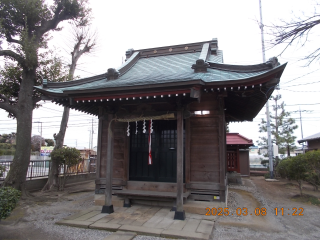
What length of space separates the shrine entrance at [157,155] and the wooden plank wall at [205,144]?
645 mm

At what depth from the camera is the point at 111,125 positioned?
6.54 m

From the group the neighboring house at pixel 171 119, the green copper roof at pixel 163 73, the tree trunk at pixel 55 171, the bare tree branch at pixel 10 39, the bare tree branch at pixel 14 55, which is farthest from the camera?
the tree trunk at pixel 55 171

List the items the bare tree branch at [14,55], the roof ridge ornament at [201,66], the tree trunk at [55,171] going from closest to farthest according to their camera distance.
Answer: the roof ridge ornament at [201,66] → the bare tree branch at [14,55] → the tree trunk at [55,171]

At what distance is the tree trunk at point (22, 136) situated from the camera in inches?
329

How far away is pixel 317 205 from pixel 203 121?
513 centimetres

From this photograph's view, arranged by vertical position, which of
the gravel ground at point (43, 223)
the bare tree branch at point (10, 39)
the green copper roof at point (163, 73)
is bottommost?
the gravel ground at point (43, 223)

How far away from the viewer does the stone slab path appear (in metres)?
4.61

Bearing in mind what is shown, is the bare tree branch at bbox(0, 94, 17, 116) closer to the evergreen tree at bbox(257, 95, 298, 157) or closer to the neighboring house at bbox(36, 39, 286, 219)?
the neighboring house at bbox(36, 39, 286, 219)

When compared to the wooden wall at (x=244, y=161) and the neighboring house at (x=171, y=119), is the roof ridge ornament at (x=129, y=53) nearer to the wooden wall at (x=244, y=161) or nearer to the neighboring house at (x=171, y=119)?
the neighboring house at (x=171, y=119)

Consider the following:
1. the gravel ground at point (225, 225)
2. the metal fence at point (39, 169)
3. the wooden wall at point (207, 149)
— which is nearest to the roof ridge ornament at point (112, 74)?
the wooden wall at point (207, 149)

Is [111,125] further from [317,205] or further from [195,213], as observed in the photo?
[317,205]

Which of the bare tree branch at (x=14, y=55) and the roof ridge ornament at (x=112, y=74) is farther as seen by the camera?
the bare tree branch at (x=14, y=55)

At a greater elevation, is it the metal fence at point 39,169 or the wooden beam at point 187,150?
the wooden beam at point 187,150

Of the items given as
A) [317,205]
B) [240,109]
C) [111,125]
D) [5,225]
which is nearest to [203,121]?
[240,109]
